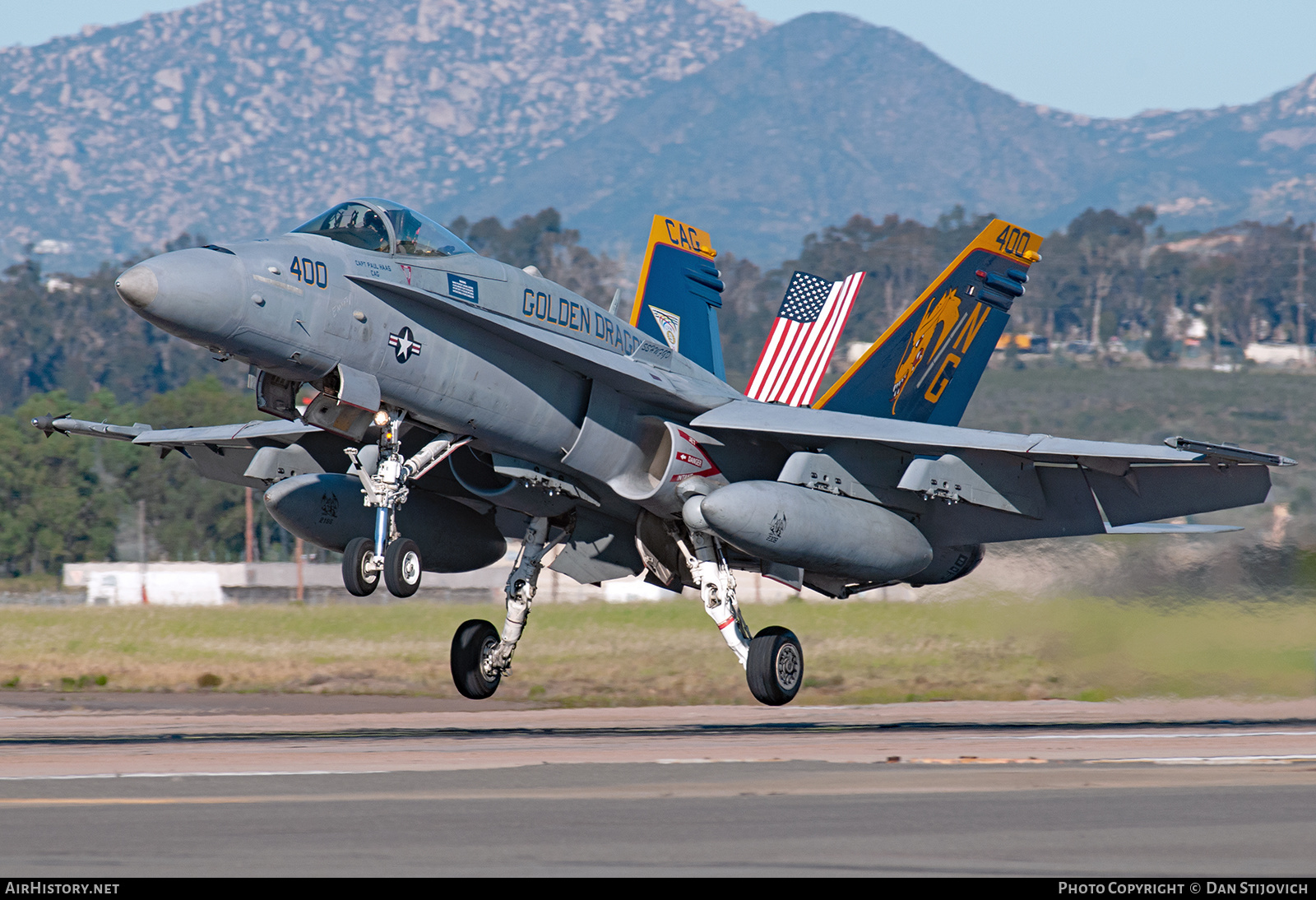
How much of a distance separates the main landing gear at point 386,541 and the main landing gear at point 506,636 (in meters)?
2.84

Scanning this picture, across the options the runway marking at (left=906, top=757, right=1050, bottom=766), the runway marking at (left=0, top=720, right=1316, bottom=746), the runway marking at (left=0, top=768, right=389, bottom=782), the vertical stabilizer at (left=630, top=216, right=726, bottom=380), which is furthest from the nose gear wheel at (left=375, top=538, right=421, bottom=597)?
the vertical stabilizer at (left=630, top=216, right=726, bottom=380)

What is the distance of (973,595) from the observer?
19.8 m

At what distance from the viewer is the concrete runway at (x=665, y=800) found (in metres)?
6.79

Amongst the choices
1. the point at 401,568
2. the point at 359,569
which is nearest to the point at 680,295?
the point at 401,568

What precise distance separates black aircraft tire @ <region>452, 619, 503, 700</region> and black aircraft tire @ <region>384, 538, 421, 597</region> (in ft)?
10.1

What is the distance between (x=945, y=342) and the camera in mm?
18078

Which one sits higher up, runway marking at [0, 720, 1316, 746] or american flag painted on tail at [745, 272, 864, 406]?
american flag painted on tail at [745, 272, 864, 406]

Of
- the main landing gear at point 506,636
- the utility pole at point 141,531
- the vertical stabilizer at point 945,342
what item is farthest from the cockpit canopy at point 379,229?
the utility pole at point 141,531

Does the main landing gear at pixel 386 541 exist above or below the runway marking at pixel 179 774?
above

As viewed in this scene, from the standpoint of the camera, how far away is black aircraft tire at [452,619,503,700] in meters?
16.1

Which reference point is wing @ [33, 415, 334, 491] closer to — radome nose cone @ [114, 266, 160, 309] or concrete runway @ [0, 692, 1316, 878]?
concrete runway @ [0, 692, 1316, 878]

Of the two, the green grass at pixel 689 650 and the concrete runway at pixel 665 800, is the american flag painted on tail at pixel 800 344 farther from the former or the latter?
the concrete runway at pixel 665 800

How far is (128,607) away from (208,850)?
31.1 m

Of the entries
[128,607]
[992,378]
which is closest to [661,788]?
[128,607]
